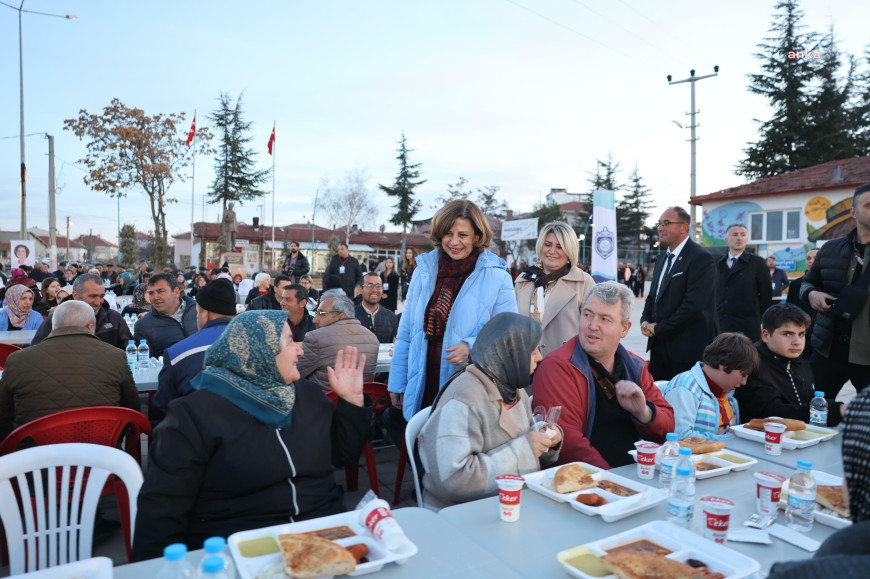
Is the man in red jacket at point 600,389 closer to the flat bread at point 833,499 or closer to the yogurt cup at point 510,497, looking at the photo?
the flat bread at point 833,499

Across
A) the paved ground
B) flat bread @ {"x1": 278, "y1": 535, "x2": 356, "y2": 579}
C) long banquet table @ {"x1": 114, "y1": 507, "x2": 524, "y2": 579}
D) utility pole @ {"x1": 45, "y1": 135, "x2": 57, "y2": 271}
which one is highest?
utility pole @ {"x1": 45, "y1": 135, "x2": 57, "y2": 271}

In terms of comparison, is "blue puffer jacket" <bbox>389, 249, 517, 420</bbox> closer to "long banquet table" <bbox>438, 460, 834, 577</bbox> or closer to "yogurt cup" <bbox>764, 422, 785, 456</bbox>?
"long banquet table" <bbox>438, 460, 834, 577</bbox>

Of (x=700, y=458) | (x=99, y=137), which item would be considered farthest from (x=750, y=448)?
(x=99, y=137)

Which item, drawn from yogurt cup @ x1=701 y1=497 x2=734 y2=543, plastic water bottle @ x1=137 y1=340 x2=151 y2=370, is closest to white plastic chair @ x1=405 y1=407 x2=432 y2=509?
yogurt cup @ x1=701 y1=497 x2=734 y2=543

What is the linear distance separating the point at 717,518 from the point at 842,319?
11.0ft

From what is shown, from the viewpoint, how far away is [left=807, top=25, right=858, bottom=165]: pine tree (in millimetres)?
29969

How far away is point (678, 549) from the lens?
1667 millimetres

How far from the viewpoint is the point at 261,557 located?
5.04ft

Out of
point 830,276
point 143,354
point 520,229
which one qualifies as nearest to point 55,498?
point 143,354

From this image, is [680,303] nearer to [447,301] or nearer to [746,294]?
[746,294]

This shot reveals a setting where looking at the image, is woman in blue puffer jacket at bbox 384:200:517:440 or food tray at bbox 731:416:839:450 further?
woman in blue puffer jacket at bbox 384:200:517:440

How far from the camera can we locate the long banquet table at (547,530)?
1.64 m

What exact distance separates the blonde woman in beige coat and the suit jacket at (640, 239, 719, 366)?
0.95m

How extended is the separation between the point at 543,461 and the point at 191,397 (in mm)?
1568
